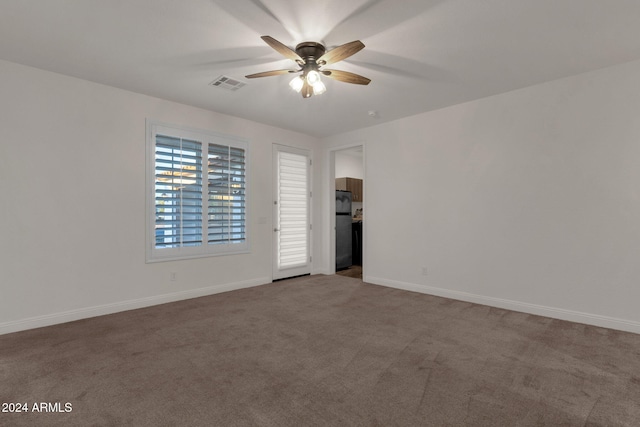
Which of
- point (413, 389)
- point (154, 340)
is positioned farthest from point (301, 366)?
point (154, 340)

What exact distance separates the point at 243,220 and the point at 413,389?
3.61 m

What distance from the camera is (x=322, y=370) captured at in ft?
7.84

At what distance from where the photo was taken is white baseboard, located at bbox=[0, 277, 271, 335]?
3166 millimetres

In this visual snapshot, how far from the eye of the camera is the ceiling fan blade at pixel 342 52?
2367 millimetres

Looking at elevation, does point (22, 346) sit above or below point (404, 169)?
below

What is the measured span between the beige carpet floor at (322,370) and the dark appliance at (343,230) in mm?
2782

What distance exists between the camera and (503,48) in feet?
9.41

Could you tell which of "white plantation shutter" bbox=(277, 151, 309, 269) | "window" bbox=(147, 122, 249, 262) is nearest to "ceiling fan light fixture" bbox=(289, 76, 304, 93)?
"window" bbox=(147, 122, 249, 262)

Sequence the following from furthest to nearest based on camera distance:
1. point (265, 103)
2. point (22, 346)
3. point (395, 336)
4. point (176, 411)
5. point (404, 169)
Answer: point (404, 169), point (265, 103), point (395, 336), point (22, 346), point (176, 411)

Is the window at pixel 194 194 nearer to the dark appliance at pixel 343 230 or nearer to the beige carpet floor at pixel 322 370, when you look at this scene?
the beige carpet floor at pixel 322 370

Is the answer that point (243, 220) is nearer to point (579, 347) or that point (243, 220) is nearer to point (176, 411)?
point (176, 411)

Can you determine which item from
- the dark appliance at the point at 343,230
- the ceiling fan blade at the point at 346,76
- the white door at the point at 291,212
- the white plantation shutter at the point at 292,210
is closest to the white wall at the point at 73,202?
the white door at the point at 291,212

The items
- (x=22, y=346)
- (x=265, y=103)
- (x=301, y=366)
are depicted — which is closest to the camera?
(x=301, y=366)

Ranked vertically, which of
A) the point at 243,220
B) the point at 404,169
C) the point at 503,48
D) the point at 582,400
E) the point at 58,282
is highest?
the point at 503,48
